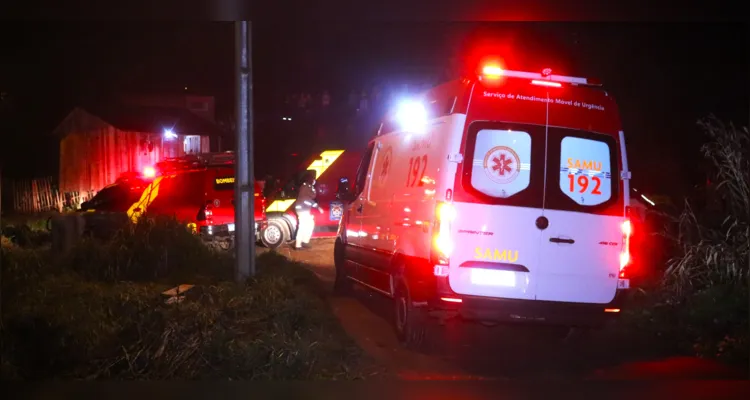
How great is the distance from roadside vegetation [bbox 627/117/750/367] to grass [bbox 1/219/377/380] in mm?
3662

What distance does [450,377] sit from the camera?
633cm

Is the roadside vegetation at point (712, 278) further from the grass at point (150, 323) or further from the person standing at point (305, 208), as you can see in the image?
the person standing at point (305, 208)

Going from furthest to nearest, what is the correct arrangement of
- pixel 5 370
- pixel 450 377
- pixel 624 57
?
pixel 624 57
pixel 450 377
pixel 5 370

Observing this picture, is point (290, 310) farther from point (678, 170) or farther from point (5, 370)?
point (678, 170)

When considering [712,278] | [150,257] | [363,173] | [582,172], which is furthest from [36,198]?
[712,278]

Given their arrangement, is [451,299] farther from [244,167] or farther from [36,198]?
[36,198]

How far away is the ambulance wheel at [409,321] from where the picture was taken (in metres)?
7.12

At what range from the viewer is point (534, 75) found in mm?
6699

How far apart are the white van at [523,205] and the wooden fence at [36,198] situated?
54.4ft

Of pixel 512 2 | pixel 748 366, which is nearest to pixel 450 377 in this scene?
pixel 748 366

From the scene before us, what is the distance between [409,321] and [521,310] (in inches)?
48.4

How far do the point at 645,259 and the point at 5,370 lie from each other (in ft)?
27.5

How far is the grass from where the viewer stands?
18.7 feet

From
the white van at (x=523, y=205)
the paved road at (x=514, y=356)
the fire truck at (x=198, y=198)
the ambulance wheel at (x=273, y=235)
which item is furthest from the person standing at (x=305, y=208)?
the white van at (x=523, y=205)
